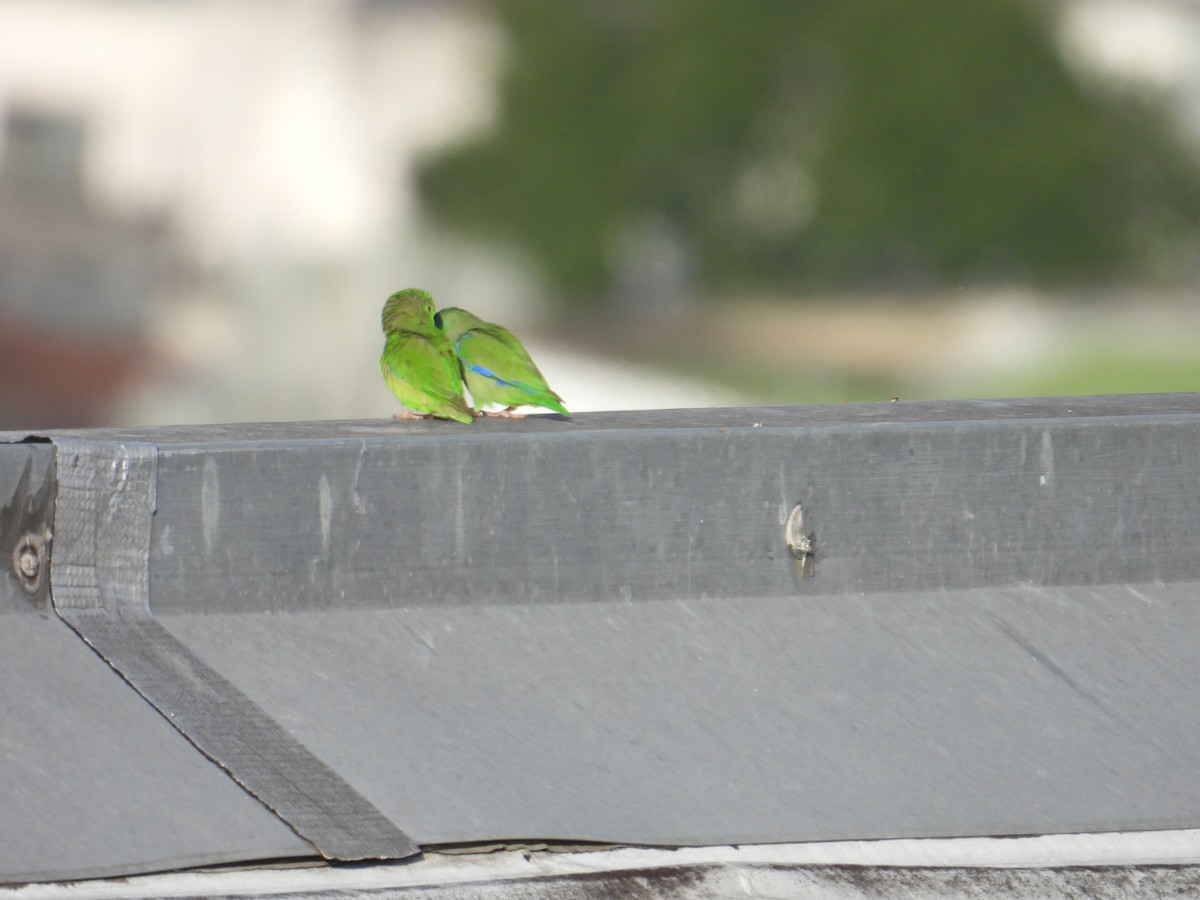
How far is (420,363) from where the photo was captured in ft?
13.3

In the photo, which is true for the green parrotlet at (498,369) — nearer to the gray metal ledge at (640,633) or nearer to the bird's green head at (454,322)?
the bird's green head at (454,322)

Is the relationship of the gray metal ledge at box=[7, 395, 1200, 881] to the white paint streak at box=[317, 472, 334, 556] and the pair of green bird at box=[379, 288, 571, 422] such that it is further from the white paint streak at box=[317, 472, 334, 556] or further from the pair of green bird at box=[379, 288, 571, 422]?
the pair of green bird at box=[379, 288, 571, 422]

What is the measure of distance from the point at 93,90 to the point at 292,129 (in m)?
4.10

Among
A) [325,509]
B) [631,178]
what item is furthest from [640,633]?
[631,178]

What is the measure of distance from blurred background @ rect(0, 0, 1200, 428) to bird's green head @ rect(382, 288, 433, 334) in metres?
26.4

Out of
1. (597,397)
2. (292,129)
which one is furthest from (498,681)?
(292,129)

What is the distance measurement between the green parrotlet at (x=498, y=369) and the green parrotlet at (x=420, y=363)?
46 millimetres

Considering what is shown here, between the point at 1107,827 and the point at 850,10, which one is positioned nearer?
the point at 1107,827

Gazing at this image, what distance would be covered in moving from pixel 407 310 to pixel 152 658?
198 centimetres

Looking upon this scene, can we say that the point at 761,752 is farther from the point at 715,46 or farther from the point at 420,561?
the point at 715,46

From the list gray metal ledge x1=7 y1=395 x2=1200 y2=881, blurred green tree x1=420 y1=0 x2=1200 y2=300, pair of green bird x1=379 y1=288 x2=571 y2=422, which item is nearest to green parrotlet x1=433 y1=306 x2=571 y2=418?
pair of green bird x1=379 y1=288 x2=571 y2=422

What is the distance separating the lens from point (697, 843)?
2459 mm

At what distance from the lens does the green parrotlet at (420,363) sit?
3969mm

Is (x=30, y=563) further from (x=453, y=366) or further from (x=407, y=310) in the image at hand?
(x=407, y=310)
